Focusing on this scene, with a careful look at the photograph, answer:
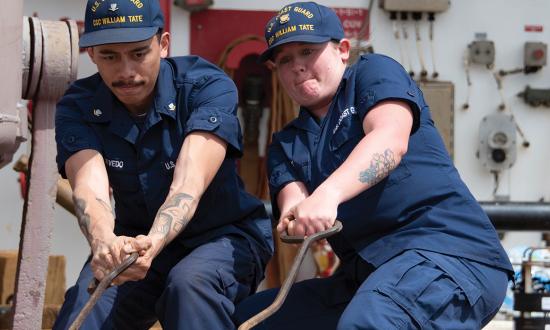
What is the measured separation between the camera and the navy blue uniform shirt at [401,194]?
3266mm

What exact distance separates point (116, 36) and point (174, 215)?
54 centimetres

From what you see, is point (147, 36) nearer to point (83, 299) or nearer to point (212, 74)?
point (212, 74)

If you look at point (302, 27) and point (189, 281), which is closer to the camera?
point (189, 281)

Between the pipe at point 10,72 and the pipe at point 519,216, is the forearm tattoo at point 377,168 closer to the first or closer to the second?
the pipe at point 10,72

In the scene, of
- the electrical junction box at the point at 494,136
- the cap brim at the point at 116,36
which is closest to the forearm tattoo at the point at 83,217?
the cap brim at the point at 116,36

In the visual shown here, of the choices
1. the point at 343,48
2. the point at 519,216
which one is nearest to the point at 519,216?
the point at 519,216

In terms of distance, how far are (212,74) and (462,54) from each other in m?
4.27

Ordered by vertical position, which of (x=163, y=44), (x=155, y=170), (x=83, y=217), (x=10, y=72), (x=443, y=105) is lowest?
(x=443, y=105)

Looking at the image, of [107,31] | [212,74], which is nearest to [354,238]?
[212,74]

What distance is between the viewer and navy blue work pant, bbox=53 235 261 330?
10.5ft

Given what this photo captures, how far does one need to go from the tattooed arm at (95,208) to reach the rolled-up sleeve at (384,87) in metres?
0.77

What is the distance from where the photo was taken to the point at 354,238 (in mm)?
3375

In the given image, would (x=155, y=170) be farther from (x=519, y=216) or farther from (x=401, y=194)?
(x=519, y=216)

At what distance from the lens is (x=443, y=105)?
7.60m
